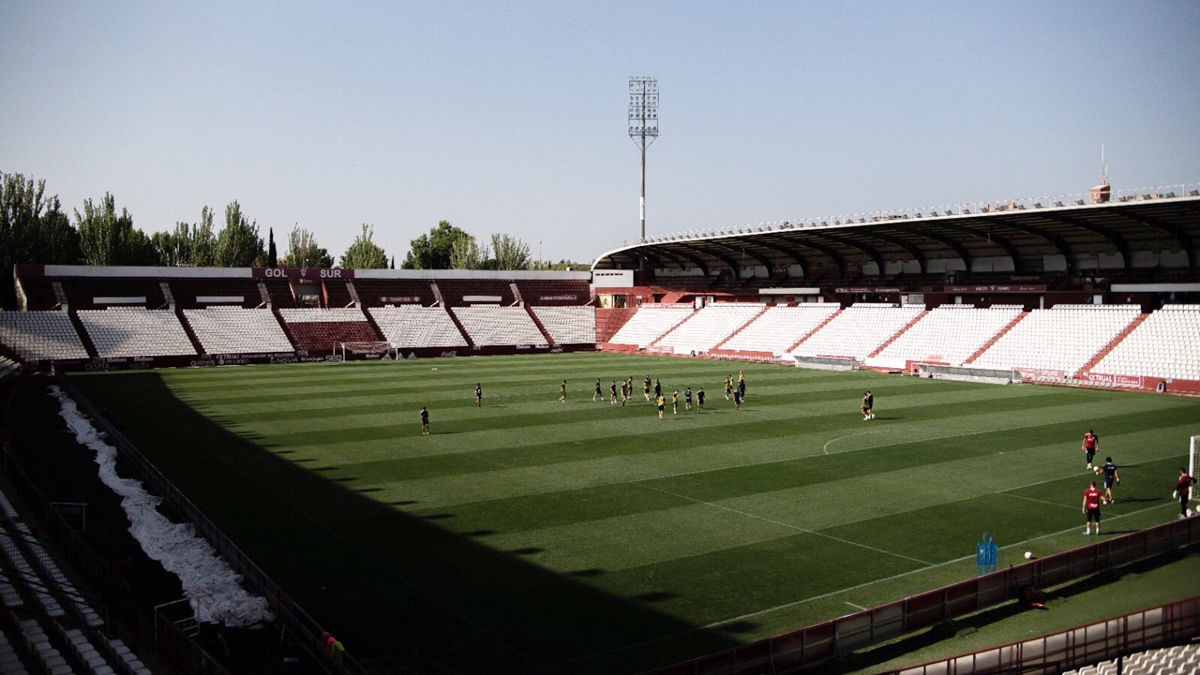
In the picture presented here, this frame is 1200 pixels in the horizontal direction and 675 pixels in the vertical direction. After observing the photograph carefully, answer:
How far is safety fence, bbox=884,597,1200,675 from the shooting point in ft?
40.4

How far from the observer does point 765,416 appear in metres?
36.9

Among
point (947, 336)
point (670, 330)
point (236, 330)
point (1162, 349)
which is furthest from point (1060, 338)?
point (236, 330)

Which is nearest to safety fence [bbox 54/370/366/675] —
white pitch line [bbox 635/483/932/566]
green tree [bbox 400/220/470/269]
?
white pitch line [bbox 635/483/932/566]

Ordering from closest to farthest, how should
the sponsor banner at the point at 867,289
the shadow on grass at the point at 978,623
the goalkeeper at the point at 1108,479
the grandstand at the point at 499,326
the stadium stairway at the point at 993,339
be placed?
the shadow on grass at the point at 978,623 → the goalkeeper at the point at 1108,479 → the stadium stairway at the point at 993,339 → the sponsor banner at the point at 867,289 → the grandstand at the point at 499,326

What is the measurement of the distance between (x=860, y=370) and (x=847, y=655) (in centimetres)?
4648

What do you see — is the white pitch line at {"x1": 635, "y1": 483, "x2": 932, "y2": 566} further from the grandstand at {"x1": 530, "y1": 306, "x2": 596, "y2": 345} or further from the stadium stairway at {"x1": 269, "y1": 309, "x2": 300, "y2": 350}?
the grandstand at {"x1": 530, "y1": 306, "x2": 596, "y2": 345}

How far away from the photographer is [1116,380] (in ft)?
152

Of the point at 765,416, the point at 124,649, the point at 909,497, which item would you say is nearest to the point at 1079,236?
the point at 765,416

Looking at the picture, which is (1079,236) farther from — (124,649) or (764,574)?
(124,649)

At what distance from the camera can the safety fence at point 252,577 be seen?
43.5 ft

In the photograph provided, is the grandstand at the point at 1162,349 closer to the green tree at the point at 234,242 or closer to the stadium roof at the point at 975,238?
the stadium roof at the point at 975,238

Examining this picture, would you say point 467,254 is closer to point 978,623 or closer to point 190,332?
point 190,332

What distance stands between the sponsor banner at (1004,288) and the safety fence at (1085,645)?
51518 millimetres

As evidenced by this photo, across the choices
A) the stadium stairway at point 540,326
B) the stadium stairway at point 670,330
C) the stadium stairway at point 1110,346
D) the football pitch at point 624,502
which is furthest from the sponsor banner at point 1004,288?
the stadium stairway at point 540,326
